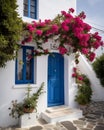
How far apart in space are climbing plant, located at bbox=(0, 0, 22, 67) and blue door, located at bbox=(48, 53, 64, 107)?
10.3 feet

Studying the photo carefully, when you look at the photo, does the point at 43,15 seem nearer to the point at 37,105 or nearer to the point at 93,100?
the point at 37,105

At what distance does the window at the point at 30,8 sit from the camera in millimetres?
8859

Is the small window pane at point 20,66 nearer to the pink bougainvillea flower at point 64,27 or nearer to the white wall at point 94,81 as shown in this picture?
the pink bougainvillea flower at point 64,27

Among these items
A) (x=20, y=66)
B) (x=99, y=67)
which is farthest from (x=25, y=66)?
(x=99, y=67)

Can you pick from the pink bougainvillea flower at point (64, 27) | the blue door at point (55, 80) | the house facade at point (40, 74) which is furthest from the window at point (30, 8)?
the blue door at point (55, 80)

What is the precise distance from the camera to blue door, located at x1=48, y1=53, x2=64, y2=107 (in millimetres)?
9305

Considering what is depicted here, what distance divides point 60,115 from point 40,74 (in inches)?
88.3

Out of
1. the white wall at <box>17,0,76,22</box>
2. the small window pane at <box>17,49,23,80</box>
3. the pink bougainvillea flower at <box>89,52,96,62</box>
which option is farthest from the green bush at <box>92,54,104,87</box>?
the small window pane at <box>17,49,23,80</box>

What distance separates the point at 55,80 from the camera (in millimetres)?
9508

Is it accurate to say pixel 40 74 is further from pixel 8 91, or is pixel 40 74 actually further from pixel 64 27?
pixel 64 27

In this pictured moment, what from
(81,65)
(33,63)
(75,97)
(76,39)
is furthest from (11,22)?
(81,65)

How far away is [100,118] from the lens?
867 centimetres

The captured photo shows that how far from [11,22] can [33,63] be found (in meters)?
2.83

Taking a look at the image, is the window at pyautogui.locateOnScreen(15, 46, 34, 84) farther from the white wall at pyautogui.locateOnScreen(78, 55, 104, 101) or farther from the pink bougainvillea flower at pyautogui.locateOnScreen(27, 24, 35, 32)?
the white wall at pyautogui.locateOnScreen(78, 55, 104, 101)
